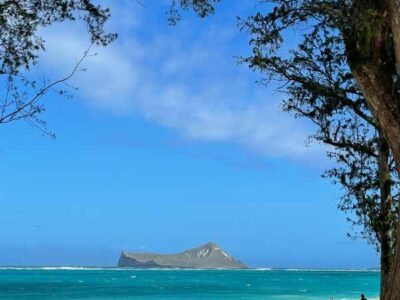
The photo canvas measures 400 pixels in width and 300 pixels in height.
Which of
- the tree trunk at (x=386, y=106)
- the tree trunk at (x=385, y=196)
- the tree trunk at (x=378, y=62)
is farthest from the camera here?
the tree trunk at (x=385, y=196)

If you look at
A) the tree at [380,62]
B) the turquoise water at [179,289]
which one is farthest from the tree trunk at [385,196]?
the turquoise water at [179,289]

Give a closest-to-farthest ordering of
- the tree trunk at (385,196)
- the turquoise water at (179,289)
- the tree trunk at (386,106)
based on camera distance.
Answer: the tree trunk at (386,106), the tree trunk at (385,196), the turquoise water at (179,289)

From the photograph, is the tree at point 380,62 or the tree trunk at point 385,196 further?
the tree trunk at point 385,196

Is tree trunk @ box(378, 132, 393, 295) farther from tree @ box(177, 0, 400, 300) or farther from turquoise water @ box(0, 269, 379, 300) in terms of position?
turquoise water @ box(0, 269, 379, 300)

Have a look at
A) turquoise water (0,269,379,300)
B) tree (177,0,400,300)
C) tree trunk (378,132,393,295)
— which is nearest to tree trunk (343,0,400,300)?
tree (177,0,400,300)

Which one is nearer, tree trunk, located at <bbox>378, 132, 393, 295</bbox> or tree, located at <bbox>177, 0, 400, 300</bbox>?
tree, located at <bbox>177, 0, 400, 300</bbox>

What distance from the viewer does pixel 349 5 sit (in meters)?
8.80

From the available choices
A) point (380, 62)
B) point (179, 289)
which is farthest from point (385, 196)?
point (179, 289)

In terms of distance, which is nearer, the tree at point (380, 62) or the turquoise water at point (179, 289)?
the tree at point (380, 62)

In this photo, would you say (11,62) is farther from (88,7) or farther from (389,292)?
(389,292)

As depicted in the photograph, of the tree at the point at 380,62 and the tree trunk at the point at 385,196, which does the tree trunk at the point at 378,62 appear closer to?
the tree at the point at 380,62

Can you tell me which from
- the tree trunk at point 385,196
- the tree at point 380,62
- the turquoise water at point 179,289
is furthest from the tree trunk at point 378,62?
the turquoise water at point 179,289

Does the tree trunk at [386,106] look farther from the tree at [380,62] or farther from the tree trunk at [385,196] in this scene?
the tree trunk at [385,196]

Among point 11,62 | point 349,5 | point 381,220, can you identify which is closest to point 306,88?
point 381,220
